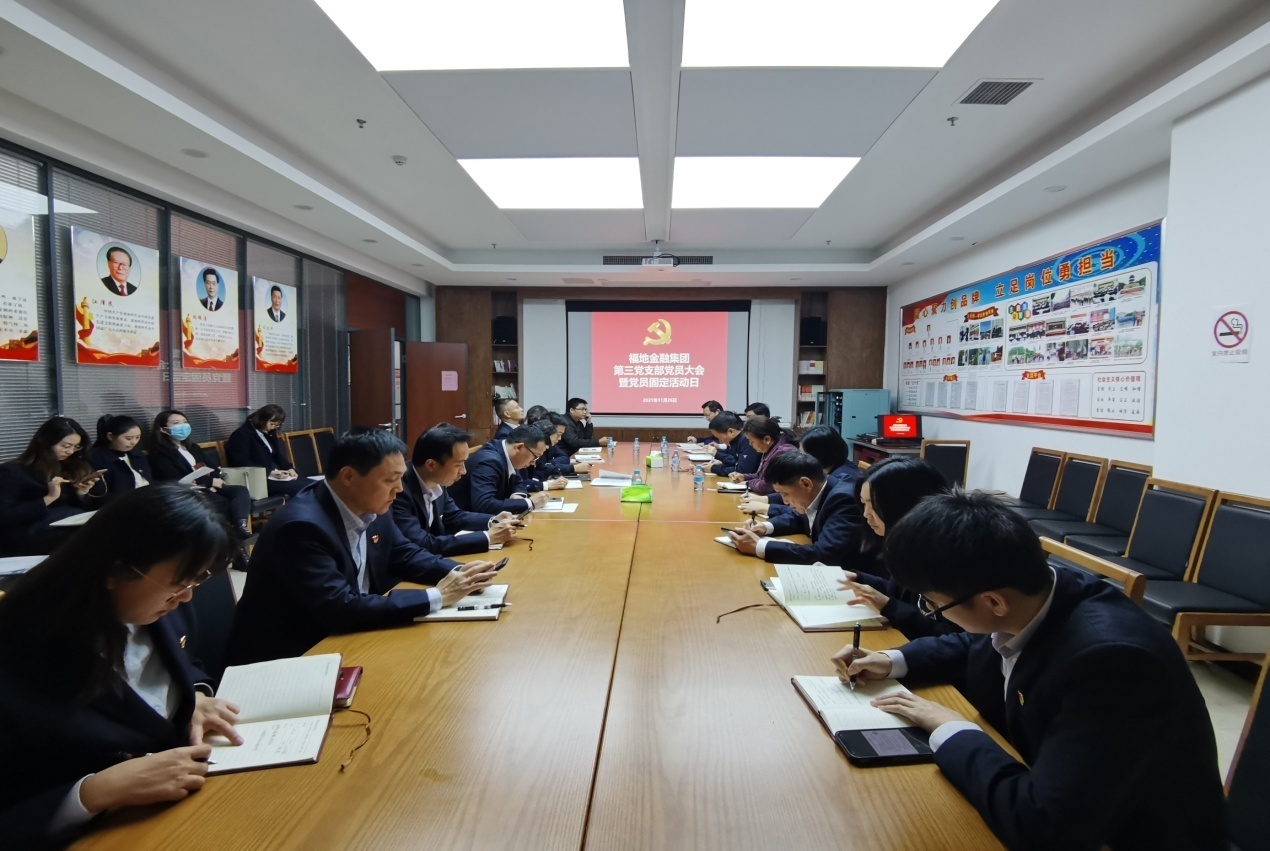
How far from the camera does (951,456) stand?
5281 mm

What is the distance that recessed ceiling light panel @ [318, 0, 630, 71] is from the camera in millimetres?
2521

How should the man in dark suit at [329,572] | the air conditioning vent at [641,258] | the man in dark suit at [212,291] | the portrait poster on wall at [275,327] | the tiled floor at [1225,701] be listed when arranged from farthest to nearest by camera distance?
the air conditioning vent at [641,258]
the portrait poster on wall at [275,327]
the man in dark suit at [212,291]
the tiled floor at [1225,701]
the man in dark suit at [329,572]

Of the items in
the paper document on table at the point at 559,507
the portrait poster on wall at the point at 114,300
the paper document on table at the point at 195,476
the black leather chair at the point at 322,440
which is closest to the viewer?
the paper document on table at the point at 559,507

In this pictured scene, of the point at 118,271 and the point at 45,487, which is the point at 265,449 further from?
the point at 45,487

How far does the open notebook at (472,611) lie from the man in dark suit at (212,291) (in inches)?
162

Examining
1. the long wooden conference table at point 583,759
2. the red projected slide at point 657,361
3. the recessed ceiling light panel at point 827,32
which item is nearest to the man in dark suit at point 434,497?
the long wooden conference table at point 583,759

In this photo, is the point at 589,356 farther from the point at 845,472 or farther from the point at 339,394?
the point at 845,472

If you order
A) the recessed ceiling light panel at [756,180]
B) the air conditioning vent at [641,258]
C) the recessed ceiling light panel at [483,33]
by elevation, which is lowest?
the air conditioning vent at [641,258]

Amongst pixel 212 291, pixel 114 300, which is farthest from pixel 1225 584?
pixel 212 291

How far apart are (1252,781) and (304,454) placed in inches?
247

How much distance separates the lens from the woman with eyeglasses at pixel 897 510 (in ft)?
5.39

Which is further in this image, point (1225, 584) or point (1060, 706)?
point (1225, 584)

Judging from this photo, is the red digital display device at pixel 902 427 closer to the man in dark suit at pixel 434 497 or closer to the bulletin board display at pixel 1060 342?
the bulletin board display at pixel 1060 342

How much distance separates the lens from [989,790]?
0.90 metres
